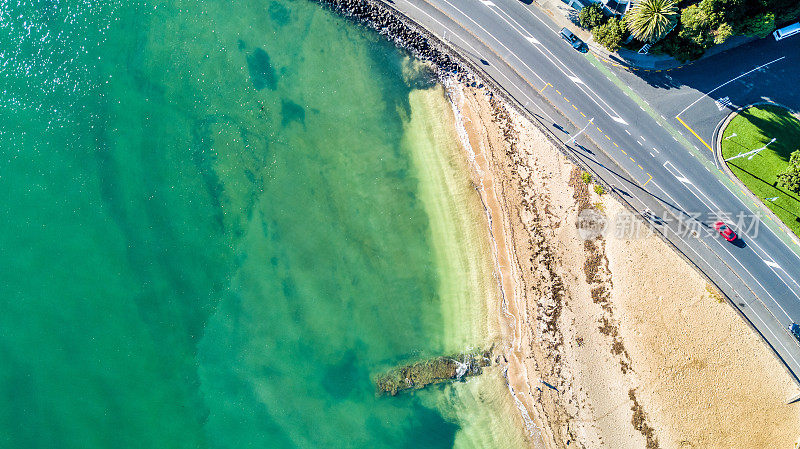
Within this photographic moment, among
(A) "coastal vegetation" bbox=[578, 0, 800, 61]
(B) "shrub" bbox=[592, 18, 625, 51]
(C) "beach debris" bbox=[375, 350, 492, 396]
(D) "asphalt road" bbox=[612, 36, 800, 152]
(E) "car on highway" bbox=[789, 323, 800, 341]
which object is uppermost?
(B) "shrub" bbox=[592, 18, 625, 51]

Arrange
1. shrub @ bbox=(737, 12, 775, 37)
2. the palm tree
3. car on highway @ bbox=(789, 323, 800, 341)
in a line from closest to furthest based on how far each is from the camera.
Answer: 1. the palm tree
2. shrub @ bbox=(737, 12, 775, 37)
3. car on highway @ bbox=(789, 323, 800, 341)

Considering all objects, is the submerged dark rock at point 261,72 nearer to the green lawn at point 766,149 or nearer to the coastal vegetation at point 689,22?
the coastal vegetation at point 689,22

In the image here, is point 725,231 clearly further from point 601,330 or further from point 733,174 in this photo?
point 601,330

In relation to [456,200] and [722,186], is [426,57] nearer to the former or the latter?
[456,200]

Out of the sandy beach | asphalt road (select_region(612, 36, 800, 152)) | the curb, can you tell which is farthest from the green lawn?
the sandy beach

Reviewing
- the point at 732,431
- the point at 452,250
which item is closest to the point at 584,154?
the point at 452,250

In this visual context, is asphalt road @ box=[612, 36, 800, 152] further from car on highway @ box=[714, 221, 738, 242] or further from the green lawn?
car on highway @ box=[714, 221, 738, 242]
